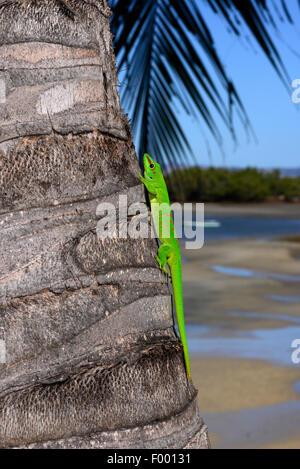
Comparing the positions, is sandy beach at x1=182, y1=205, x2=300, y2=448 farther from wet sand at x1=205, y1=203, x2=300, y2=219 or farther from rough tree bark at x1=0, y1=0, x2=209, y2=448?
wet sand at x1=205, y1=203, x2=300, y2=219

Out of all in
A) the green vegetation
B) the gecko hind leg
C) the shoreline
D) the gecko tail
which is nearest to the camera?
the gecko hind leg

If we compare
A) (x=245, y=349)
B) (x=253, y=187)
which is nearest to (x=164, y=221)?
(x=245, y=349)

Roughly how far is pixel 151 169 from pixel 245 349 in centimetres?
353

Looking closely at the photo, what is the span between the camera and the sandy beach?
14.3ft

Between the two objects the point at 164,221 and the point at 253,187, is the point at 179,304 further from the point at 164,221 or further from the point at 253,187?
the point at 253,187

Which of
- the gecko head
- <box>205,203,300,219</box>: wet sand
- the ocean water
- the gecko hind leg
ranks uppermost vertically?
the gecko head

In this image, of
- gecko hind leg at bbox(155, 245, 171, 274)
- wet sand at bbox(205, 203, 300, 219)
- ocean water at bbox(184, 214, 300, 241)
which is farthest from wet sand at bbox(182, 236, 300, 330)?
wet sand at bbox(205, 203, 300, 219)

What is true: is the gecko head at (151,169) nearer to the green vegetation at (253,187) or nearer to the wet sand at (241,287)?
the wet sand at (241,287)

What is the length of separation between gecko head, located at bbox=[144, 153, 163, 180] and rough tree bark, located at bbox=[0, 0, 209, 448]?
3.79 feet

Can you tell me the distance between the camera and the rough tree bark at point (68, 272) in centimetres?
171

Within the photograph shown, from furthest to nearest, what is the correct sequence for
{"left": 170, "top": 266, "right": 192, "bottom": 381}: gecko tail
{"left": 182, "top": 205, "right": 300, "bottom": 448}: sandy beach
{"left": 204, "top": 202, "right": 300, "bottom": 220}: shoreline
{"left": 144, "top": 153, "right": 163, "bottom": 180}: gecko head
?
{"left": 204, "top": 202, "right": 300, "bottom": 220}: shoreline → {"left": 182, "top": 205, "right": 300, "bottom": 448}: sandy beach → {"left": 144, "top": 153, "right": 163, "bottom": 180}: gecko head → {"left": 170, "top": 266, "right": 192, "bottom": 381}: gecko tail

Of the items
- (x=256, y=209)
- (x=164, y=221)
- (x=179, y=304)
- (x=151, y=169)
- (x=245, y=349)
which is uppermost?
(x=151, y=169)

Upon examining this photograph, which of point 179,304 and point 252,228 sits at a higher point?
point 179,304

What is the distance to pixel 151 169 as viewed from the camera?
3.18m
